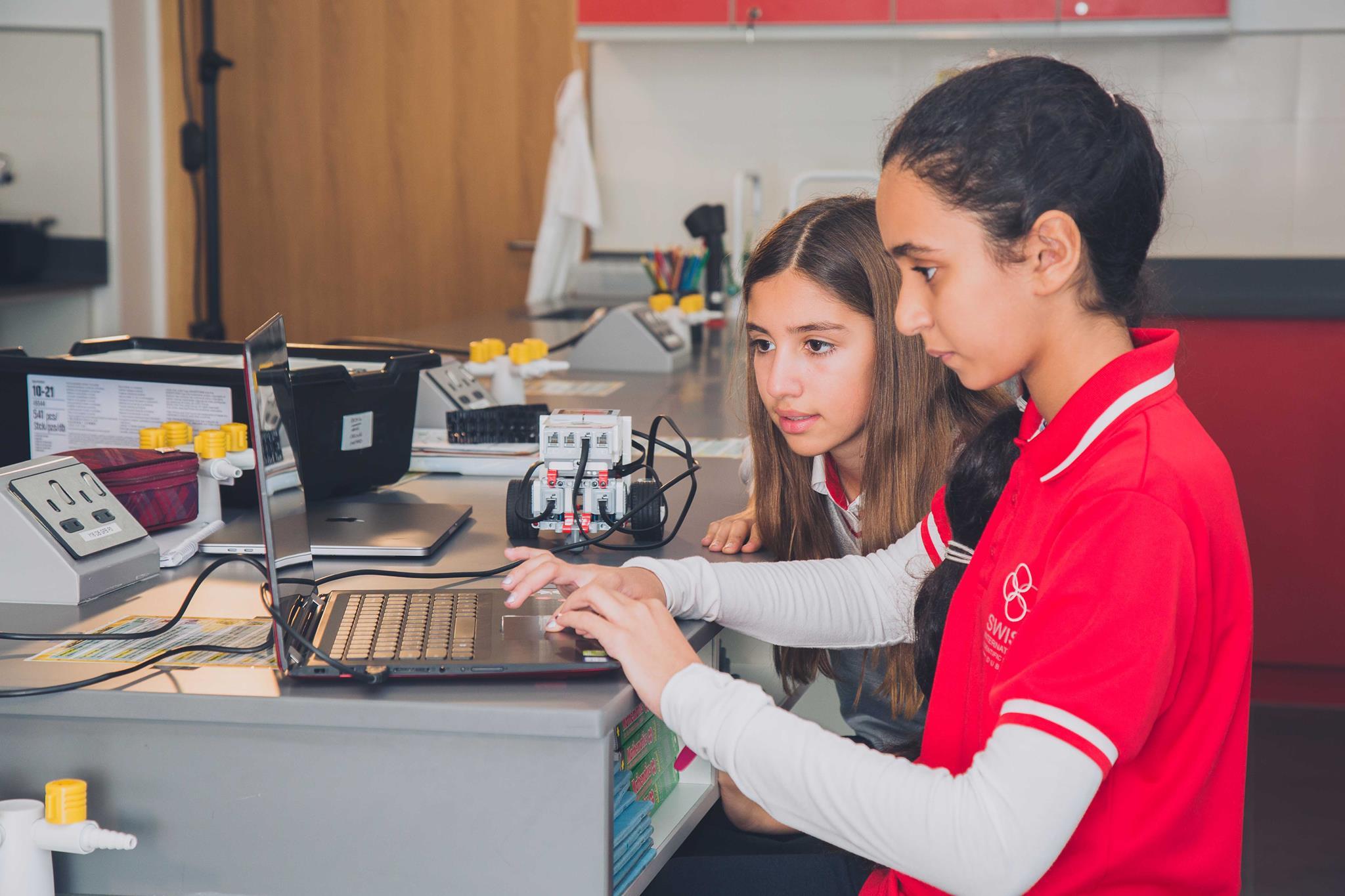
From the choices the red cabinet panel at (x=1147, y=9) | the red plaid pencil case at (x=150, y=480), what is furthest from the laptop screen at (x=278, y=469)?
the red cabinet panel at (x=1147, y=9)

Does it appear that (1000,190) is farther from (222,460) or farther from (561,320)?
(561,320)

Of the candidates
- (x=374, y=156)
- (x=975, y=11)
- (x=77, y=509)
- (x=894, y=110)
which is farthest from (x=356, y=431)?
(x=374, y=156)

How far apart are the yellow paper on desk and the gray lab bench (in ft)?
0.06

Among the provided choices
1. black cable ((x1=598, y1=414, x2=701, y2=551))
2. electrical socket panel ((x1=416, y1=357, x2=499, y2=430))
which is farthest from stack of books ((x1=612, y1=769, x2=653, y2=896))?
electrical socket panel ((x1=416, y1=357, x2=499, y2=430))

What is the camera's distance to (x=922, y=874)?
0.73 m

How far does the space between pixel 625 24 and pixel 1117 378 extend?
294cm

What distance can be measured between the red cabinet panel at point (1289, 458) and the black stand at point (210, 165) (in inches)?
119

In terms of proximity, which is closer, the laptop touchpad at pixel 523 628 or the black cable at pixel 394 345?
the laptop touchpad at pixel 523 628

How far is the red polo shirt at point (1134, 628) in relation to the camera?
70 cm

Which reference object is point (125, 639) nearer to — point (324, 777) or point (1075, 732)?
point (324, 777)

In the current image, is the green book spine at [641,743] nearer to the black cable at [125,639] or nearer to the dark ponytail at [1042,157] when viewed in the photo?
the black cable at [125,639]

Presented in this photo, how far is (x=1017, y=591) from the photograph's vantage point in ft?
2.65

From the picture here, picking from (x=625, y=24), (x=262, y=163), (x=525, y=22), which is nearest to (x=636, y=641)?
(x=625, y=24)

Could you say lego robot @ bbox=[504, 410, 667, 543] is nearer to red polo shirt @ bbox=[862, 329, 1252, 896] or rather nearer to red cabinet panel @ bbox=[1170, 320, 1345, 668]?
red polo shirt @ bbox=[862, 329, 1252, 896]
